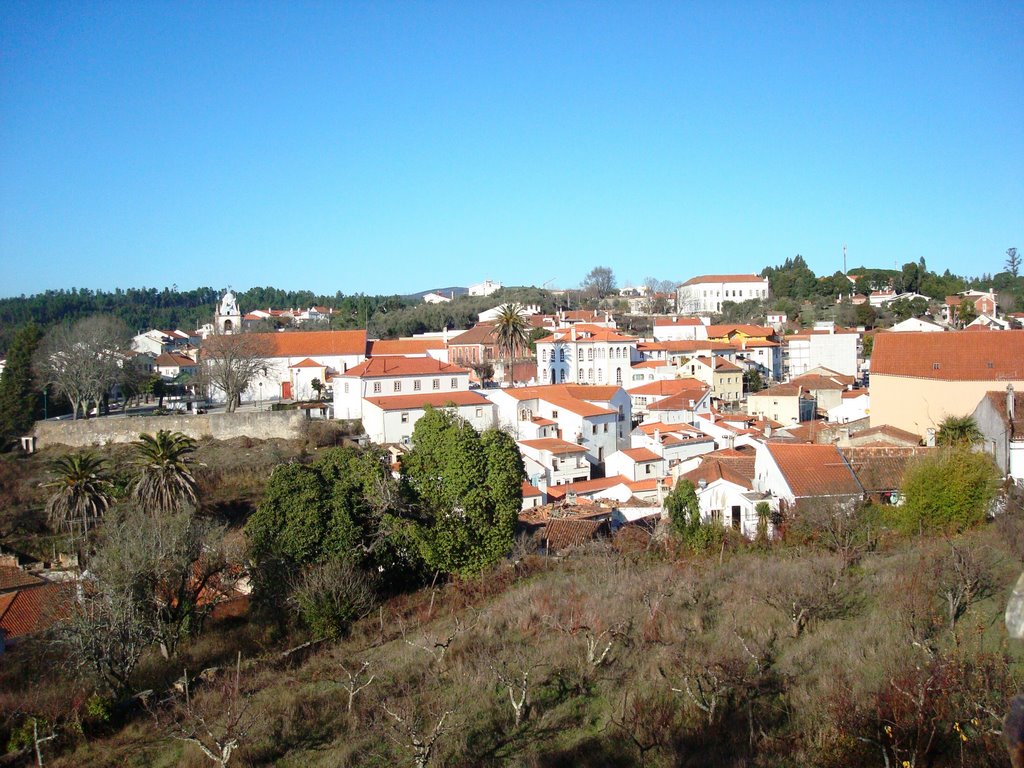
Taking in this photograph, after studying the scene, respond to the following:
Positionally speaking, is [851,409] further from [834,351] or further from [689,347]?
[689,347]

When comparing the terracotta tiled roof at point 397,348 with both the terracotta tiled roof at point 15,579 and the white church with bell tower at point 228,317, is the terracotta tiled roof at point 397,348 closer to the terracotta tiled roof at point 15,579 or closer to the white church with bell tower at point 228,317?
the white church with bell tower at point 228,317

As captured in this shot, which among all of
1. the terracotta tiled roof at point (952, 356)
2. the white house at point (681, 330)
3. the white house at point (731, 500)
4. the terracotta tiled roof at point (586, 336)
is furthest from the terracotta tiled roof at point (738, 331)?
the white house at point (731, 500)

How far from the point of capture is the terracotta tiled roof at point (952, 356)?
24.5 m

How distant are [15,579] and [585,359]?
3528 centimetres

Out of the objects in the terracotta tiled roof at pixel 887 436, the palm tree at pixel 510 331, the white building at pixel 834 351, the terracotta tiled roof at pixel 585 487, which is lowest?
the terracotta tiled roof at pixel 585 487

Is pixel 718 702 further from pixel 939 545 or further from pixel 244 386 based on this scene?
pixel 244 386

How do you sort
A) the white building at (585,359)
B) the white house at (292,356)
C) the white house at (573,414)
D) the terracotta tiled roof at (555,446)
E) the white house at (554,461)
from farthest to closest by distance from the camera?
the white building at (585,359) → the white house at (292,356) → the white house at (573,414) → the terracotta tiled roof at (555,446) → the white house at (554,461)

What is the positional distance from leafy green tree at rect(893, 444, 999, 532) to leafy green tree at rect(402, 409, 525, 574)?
823cm

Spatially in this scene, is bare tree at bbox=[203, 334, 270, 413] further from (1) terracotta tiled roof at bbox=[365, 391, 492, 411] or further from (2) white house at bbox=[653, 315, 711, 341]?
(2) white house at bbox=[653, 315, 711, 341]

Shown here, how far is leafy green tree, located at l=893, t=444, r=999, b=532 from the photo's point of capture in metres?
15.7

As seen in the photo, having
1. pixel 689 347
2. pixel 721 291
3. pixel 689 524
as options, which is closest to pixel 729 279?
pixel 721 291

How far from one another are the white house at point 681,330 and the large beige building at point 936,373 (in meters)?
35.1

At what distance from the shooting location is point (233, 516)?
2908 cm

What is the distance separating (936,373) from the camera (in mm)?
25500
